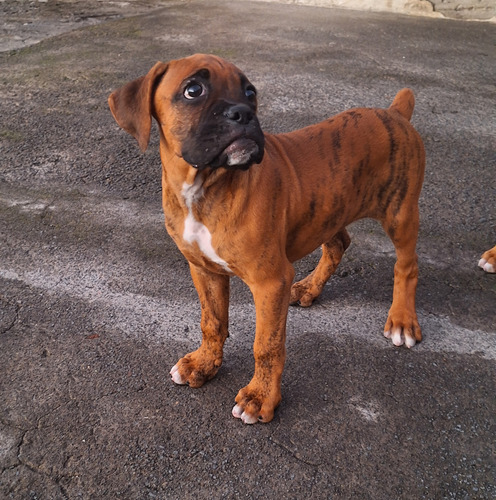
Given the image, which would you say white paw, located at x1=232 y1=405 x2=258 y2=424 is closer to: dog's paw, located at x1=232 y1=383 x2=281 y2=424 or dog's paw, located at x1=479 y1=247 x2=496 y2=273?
dog's paw, located at x1=232 y1=383 x2=281 y2=424

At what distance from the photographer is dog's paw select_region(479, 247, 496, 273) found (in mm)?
4449

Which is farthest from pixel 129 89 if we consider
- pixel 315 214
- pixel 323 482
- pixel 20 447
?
pixel 323 482

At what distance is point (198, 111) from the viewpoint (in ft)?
9.02

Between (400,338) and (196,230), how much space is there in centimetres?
160

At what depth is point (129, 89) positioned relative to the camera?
2.91 metres

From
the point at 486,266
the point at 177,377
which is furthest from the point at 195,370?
the point at 486,266

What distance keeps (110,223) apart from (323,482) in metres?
2.92

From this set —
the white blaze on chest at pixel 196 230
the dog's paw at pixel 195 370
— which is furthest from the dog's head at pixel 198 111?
the dog's paw at pixel 195 370

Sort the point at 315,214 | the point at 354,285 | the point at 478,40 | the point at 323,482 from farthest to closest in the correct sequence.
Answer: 1. the point at 478,40
2. the point at 354,285
3. the point at 315,214
4. the point at 323,482

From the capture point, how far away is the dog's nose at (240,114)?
266 cm

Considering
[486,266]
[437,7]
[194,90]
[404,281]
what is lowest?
[486,266]

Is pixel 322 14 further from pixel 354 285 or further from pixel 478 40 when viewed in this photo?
pixel 354 285

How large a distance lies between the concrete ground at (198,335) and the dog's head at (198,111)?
1.42 metres

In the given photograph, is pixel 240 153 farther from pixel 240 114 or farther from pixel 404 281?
pixel 404 281
